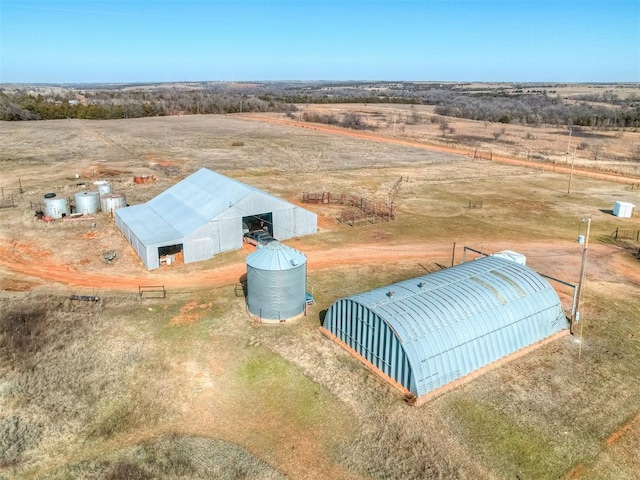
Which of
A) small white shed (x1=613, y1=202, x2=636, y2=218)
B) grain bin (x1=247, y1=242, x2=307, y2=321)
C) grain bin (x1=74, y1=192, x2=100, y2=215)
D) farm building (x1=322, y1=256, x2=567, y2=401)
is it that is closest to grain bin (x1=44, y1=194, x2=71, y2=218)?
grain bin (x1=74, y1=192, x2=100, y2=215)

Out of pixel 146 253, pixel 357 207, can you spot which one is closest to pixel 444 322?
pixel 146 253

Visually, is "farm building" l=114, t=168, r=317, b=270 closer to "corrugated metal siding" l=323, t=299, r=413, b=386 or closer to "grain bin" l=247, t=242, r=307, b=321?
"grain bin" l=247, t=242, r=307, b=321

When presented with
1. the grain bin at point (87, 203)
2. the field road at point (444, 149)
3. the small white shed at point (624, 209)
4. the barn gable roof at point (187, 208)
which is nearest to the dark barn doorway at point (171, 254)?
the barn gable roof at point (187, 208)

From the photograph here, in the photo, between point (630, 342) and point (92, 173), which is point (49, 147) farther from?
point (630, 342)

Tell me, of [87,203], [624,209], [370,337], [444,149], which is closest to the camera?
[370,337]

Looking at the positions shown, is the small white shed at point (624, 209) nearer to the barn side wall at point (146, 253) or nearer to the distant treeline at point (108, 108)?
the barn side wall at point (146, 253)

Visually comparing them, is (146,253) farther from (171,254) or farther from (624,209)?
(624,209)
